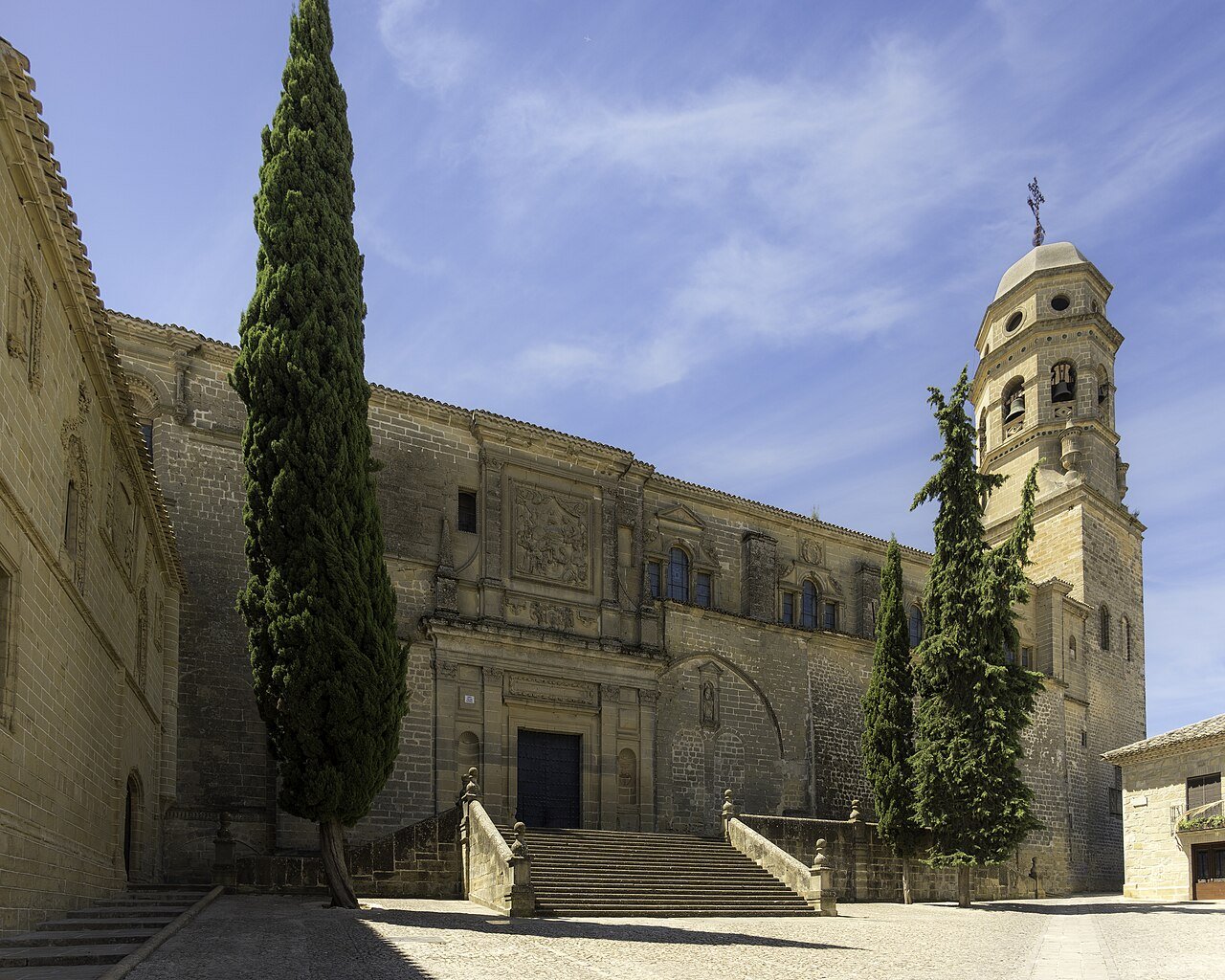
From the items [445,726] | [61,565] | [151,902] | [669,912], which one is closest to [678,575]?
[445,726]

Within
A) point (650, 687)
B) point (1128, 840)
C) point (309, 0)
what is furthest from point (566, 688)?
point (1128, 840)

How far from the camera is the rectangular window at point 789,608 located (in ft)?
99.1

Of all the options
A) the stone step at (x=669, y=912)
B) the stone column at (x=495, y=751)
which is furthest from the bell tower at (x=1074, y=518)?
the stone column at (x=495, y=751)

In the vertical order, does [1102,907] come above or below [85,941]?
below

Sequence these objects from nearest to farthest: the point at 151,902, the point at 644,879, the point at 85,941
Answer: the point at 85,941 → the point at 151,902 → the point at 644,879

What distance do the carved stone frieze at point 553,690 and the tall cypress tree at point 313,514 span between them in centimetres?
701

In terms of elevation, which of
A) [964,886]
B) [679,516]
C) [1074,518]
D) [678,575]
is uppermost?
[1074,518]

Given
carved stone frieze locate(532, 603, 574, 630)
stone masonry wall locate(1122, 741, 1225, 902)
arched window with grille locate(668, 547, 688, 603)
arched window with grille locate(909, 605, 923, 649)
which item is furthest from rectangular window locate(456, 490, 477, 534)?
stone masonry wall locate(1122, 741, 1225, 902)

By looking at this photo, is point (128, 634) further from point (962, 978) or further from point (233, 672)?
point (962, 978)

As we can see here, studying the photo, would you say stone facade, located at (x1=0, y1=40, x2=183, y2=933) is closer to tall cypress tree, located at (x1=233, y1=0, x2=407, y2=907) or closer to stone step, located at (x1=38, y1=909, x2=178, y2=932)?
stone step, located at (x1=38, y1=909, x2=178, y2=932)

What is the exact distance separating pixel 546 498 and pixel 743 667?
21.6ft

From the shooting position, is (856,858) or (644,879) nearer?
(644,879)

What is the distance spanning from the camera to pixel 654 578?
90.7 feet

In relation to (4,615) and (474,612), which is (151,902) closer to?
(4,615)
